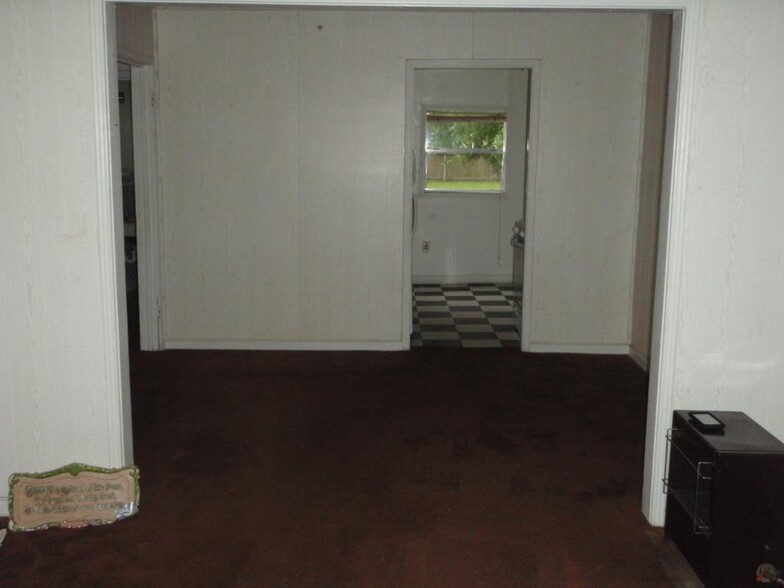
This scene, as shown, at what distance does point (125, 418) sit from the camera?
133 inches

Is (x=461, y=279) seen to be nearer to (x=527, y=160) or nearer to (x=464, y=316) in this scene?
(x=464, y=316)

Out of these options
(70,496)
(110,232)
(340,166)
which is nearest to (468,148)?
(340,166)

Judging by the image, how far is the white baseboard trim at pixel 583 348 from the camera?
6180 mm

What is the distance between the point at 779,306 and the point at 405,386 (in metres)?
2.64

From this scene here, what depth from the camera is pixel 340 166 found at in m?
6.04

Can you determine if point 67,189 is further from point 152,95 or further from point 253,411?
point 152,95

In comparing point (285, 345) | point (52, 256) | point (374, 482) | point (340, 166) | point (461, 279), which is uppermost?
point (340, 166)

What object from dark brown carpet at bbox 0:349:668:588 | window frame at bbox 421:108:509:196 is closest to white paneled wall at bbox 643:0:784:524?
dark brown carpet at bbox 0:349:668:588

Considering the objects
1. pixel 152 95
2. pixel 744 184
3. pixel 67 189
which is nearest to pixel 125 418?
pixel 67 189

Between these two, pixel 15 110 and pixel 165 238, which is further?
pixel 165 238

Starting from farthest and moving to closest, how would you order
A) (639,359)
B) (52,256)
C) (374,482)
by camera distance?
(639,359) < (374,482) < (52,256)

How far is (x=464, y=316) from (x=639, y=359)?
6.68 ft

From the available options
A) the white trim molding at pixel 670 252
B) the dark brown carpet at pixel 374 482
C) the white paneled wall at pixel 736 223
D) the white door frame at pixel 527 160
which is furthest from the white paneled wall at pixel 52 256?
the white door frame at pixel 527 160

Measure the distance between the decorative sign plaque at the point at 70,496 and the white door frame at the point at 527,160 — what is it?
316 cm
